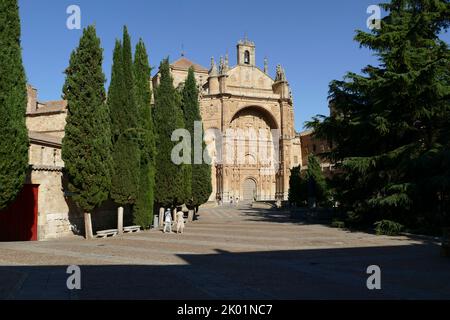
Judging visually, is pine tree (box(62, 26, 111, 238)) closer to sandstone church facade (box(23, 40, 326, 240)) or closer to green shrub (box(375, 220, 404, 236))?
green shrub (box(375, 220, 404, 236))

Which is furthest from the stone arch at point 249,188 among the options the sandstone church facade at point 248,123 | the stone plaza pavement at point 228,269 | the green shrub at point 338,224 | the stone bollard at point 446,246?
the stone bollard at point 446,246

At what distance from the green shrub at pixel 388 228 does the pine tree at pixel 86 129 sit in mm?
11250

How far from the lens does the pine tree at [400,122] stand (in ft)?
55.8

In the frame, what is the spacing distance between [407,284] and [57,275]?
22.1 ft

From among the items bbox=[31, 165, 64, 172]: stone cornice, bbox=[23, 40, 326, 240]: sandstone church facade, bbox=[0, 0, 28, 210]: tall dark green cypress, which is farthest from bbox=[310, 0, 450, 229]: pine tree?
bbox=[23, 40, 326, 240]: sandstone church facade

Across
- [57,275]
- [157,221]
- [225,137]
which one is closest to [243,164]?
[225,137]

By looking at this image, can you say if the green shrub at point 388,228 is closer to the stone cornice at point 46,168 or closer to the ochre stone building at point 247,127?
the stone cornice at point 46,168

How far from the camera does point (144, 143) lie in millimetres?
21016

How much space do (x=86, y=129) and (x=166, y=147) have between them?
7253mm

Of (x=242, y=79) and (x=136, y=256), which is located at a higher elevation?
(x=242, y=79)

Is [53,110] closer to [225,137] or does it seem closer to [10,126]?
[10,126]

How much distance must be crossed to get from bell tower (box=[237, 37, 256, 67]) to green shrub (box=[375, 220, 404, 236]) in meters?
47.0
